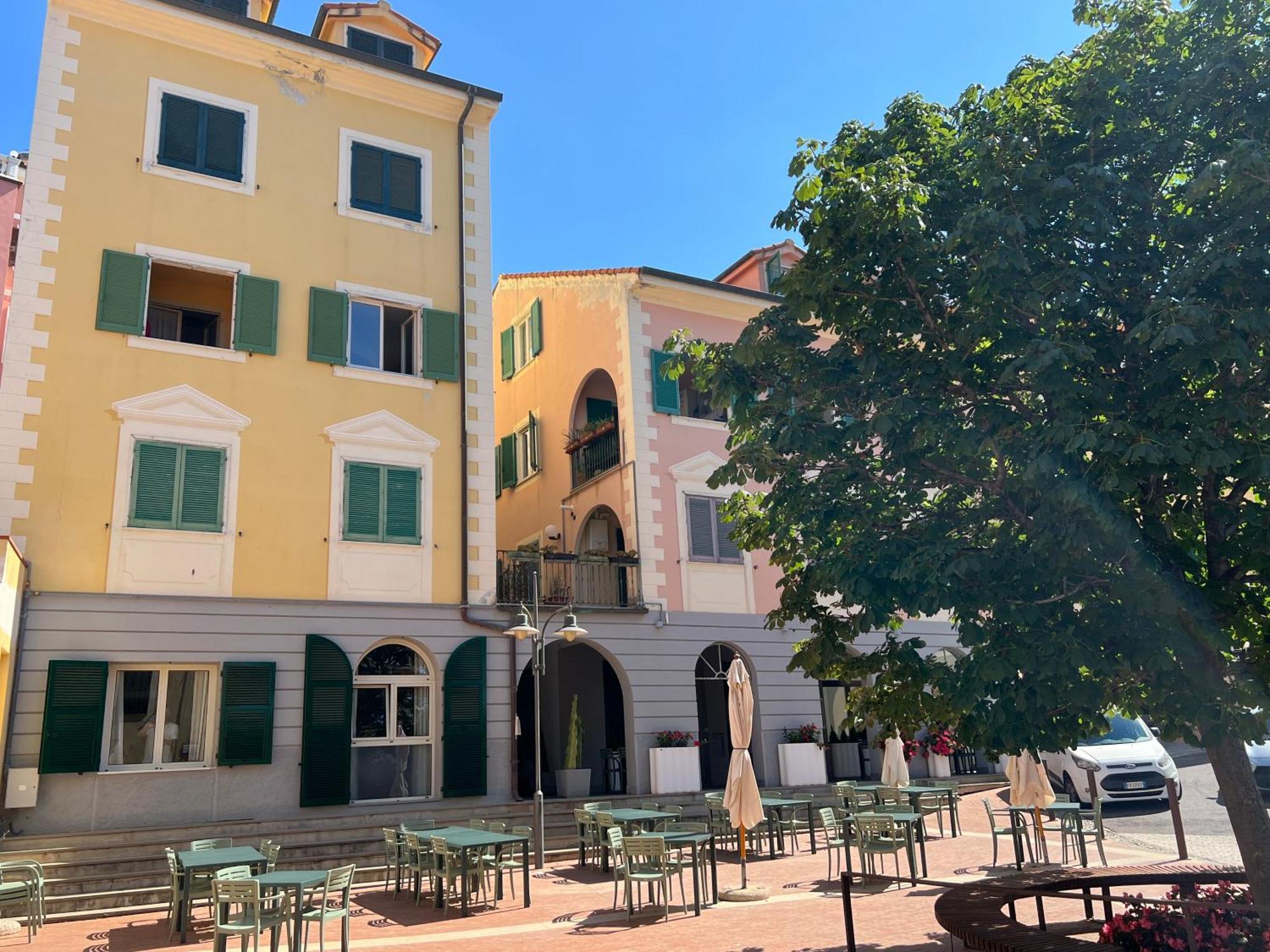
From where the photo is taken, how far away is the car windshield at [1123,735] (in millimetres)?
17734

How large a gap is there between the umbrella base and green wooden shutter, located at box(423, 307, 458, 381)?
951 cm

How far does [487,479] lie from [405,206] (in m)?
5.07

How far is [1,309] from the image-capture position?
1812 centimetres

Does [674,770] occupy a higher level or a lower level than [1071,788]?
higher

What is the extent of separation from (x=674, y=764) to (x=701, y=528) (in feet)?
15.1

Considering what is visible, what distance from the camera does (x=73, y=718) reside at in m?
13.1

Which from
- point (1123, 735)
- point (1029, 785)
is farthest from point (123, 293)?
point (1123, 735)

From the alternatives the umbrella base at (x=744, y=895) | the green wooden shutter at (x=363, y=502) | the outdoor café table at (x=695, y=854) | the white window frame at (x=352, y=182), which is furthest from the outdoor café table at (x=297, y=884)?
the white window frame at (x=352, y=182)

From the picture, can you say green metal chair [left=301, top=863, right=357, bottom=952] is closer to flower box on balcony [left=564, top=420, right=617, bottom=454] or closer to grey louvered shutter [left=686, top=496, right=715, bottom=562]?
A: grey louvered shutter [left=686, top=496, right=715, bottom=562]

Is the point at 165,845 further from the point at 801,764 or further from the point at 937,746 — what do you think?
the point at 937,746

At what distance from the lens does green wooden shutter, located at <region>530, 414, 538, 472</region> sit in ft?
78.8

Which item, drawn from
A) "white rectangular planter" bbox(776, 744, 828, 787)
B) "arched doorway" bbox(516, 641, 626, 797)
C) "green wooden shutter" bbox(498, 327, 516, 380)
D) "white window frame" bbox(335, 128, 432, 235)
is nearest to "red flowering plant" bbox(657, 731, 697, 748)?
"white rectangular planter" bbox(776, 744, 828, 787)

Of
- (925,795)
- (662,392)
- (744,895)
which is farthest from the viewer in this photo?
(662,392)

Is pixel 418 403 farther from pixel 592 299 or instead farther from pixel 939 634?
pixel 939 634
